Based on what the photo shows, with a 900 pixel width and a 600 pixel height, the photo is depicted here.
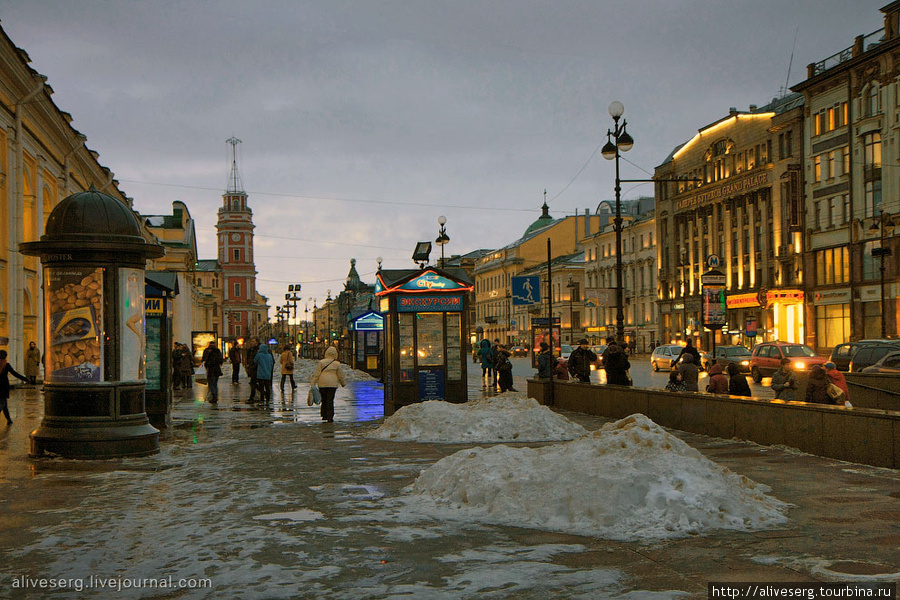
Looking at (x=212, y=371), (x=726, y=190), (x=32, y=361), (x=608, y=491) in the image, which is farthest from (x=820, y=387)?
(x=726, y=190)

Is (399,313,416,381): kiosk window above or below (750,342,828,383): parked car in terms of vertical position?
above

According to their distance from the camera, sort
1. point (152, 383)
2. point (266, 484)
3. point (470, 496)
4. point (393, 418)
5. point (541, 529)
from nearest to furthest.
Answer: point (541, 529)
point (470, 496)
point (266, 484)
point (393, 418)
point (152, 383)

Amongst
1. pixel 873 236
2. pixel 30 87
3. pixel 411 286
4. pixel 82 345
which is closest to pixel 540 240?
pixel 873 236

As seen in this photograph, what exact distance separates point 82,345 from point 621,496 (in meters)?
8.49

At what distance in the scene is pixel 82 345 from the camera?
13609 millimetres

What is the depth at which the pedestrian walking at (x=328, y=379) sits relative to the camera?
2005cm

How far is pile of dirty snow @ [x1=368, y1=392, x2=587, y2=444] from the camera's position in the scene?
15984 millimetres

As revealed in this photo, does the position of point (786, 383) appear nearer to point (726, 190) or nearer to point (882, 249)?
point (882, 249)

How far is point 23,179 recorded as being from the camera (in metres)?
37.3

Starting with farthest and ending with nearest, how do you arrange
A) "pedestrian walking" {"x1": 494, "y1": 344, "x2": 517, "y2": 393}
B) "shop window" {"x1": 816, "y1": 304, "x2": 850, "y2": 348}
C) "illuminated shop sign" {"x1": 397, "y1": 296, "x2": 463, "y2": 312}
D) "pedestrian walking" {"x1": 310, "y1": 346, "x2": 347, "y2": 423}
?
"shop window" {"x1": 816, "y1": 304, "x2": 850, "y2": 348} → "pedestrian walking" {"x1": 494, "y1": 344, "x2": 517, "y2": 393} → "illuminated shop sign" {"x1": 397, "y1": 296, "x2": 463, "y2": 312} → "pedestrian walking" {"x1": 310, "y1": 346, "x2": 347, "y2": 423}

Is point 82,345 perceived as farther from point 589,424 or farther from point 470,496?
point 589,424

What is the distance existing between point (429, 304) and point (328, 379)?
3359mm

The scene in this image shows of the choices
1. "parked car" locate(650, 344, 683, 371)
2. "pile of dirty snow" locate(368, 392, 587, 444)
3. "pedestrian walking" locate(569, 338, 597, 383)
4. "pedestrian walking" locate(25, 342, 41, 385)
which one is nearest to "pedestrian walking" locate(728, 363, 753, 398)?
"pile of dirty snow" locate(368, 392, 587, 444)

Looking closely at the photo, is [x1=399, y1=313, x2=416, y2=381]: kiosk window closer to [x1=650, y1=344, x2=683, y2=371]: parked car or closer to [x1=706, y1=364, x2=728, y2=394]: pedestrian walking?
[x1=706, y1=364, x2=728, y2=394]: pedestrian walking
